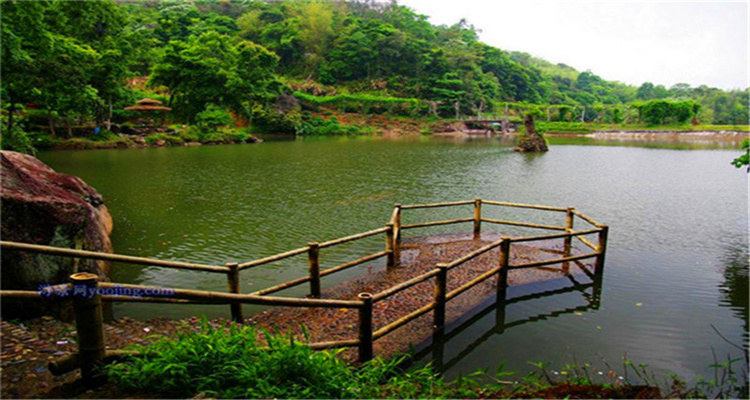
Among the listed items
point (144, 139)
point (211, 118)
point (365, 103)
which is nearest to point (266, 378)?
point (144, 139)

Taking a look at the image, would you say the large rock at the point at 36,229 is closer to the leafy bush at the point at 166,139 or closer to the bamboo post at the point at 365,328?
the bamboo post at the point at 365,328

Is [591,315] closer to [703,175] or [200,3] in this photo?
[703,175]

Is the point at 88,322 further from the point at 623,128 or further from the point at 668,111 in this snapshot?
the point at 668,111

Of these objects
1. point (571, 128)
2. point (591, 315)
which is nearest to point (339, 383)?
point (591, 315)

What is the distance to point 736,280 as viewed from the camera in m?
9.56

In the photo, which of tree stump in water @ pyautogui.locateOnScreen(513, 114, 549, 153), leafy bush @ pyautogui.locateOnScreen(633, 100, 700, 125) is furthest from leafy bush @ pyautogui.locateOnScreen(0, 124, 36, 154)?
leafy bush @ pyautogui.locateOnScreen(633, 100, 700, 125)

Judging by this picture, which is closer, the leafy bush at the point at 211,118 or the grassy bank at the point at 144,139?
the grassy bank at the point at 144,139

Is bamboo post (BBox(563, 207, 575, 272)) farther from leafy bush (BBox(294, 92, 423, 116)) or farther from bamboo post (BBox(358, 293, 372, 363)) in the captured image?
leafy bush (BBox(294, 92, 423, 116))

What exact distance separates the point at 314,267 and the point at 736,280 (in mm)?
9537

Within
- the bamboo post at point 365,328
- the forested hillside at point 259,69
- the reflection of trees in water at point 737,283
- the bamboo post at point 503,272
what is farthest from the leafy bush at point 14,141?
the reflection of trees in water at point 737,283

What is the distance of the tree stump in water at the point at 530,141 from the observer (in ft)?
124

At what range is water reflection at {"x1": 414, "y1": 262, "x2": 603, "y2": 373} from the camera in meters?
6.55

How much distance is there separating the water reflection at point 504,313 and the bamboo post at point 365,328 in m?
1.13

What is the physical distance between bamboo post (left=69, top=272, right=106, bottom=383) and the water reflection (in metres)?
4.19
